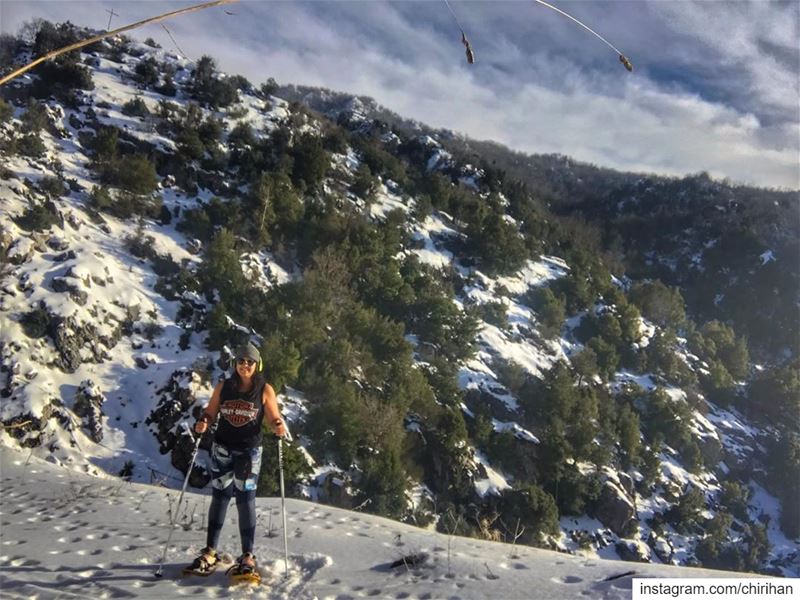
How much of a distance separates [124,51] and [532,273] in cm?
2341

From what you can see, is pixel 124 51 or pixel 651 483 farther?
pixel 124 51

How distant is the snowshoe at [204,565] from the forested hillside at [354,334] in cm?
561

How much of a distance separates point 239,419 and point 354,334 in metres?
14.3

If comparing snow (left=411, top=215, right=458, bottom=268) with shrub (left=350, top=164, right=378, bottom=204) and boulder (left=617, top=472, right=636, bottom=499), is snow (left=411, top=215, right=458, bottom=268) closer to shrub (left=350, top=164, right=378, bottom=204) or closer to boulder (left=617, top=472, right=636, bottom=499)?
shrub (left=350, top=164, right=378, bottom=204)

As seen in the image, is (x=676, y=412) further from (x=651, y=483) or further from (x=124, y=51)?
(x=124, y=51)

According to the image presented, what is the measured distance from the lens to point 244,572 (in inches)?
140

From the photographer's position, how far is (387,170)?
28609 millimetres

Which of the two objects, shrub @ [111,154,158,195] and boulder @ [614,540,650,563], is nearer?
boulder @ [614,540,650,563]

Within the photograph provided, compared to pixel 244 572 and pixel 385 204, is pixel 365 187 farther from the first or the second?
pixel 244 572

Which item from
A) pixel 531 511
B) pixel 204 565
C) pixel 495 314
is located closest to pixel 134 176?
pixel 495 314

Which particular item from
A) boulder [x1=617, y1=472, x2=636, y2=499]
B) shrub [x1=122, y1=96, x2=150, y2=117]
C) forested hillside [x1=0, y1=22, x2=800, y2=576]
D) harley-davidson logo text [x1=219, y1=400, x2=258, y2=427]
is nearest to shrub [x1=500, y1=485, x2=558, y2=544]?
forested hillside [x1=0, y1=22, x2=800, y2=576]

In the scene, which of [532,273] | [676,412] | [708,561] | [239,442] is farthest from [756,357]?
[239,442]

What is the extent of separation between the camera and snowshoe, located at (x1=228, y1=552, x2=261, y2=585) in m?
3.54

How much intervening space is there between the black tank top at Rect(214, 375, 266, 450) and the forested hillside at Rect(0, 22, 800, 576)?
5773 mm
